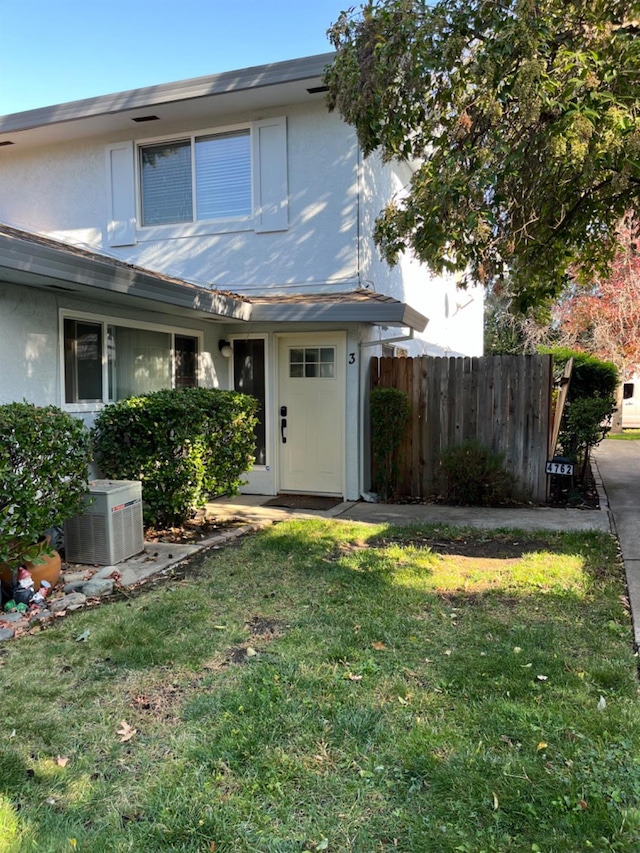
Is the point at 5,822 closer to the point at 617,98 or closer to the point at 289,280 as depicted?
the point at 617,98

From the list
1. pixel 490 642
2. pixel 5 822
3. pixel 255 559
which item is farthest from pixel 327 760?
pixel 255 559

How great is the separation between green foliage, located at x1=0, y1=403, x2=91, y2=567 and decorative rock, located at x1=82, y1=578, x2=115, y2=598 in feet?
1.77

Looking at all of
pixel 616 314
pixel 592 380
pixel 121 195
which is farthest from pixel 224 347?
→ pixel 616 314

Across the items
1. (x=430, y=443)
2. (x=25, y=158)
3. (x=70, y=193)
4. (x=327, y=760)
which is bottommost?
(x=327, y=760)

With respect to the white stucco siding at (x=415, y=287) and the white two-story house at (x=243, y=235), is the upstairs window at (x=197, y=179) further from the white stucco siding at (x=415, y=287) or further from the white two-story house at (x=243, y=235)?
the white stucco siding at (x=415, y=287)

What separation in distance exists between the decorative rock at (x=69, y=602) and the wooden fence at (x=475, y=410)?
5.24 m

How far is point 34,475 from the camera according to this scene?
4.61 m

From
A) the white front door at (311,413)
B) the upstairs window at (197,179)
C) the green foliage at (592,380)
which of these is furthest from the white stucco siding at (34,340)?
the green foliage at (592,380)

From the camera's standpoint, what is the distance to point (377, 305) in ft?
25.1

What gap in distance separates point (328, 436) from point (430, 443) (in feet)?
5.06

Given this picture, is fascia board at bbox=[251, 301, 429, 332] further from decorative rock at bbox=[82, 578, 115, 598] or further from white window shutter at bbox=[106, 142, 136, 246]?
decorative rock at bbox=[82, 578, 115, 598]

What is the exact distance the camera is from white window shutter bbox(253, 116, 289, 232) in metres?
9.09

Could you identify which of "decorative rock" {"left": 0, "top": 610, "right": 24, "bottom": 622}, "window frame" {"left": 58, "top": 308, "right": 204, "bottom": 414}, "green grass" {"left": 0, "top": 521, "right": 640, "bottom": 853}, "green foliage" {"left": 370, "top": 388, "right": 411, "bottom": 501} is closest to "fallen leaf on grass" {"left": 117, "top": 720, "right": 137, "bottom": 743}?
"green grass" {"left": 0, "top": 521, "right": 640, "bottom": 853}

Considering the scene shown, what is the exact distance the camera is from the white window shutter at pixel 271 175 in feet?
29.8
